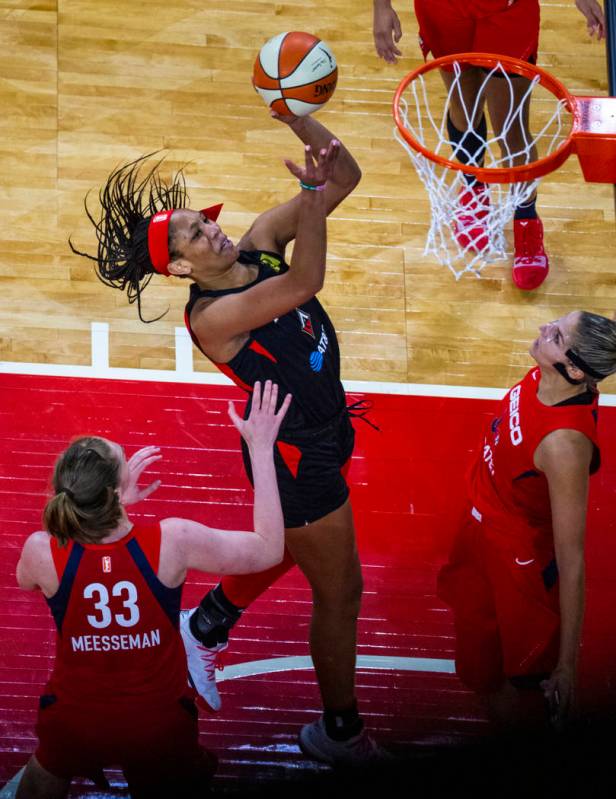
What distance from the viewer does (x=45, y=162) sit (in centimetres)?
645

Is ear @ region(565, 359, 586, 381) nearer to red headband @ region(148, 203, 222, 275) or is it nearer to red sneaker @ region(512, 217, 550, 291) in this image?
red headband @ region(148, 203, 222, 275)

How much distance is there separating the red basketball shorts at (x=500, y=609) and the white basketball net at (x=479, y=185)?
6.15 feet

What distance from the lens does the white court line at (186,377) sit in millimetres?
5719

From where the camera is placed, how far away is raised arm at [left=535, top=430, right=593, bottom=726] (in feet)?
12.5

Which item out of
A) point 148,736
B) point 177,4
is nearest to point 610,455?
point 148,736

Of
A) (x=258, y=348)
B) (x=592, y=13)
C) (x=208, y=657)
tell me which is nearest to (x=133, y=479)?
(x=258, y=348)

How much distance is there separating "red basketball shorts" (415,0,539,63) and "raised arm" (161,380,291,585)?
2.93 m

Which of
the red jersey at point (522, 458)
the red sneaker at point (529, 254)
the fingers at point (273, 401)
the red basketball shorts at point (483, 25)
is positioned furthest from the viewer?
the red sneaker at point (529, 254)

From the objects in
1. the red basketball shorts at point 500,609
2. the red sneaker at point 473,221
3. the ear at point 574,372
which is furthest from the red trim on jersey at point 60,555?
the red sneaker at point 473,221

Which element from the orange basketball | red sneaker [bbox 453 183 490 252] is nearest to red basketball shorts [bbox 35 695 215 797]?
the orange basketball

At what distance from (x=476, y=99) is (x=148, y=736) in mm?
3780

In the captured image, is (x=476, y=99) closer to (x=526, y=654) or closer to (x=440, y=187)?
(x=440, y=187)

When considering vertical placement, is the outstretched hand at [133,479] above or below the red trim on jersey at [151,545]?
above

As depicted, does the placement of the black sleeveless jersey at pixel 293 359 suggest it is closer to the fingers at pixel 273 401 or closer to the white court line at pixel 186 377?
the fingers at pixel 273 401
